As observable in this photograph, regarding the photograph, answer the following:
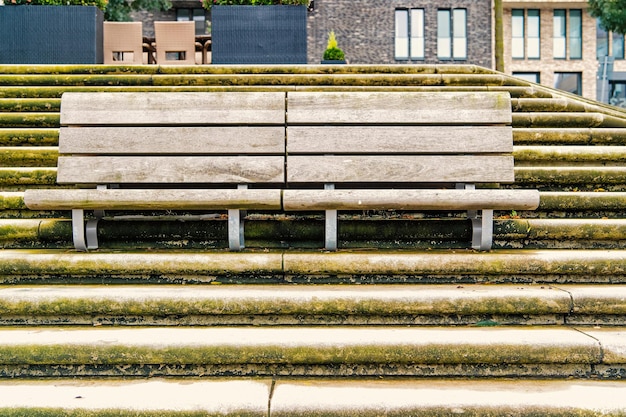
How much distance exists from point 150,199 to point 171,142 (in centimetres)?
43

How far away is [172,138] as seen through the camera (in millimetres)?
3184

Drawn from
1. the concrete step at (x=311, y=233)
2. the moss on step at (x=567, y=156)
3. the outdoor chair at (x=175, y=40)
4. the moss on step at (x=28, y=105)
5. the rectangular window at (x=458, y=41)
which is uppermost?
the rectangular window at (x=458, y=41)

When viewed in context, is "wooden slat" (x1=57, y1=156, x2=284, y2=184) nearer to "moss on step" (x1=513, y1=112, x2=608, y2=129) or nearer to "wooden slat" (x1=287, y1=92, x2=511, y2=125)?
"wooden slat" (x1=287, y1=92, x2=511, y2=125)

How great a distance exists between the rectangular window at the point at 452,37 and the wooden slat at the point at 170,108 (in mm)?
19034

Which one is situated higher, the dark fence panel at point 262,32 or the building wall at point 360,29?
the building wall at point 360,29

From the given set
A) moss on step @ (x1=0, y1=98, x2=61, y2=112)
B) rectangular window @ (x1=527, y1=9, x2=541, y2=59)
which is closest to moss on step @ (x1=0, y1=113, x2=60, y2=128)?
moss on step @ (x1=0, y1=98, x2=61, y2=112)

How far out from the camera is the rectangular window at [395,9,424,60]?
2036 centimetres

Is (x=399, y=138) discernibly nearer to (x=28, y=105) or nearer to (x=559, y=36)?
(x=28, y=105)

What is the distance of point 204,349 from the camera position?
2.31m

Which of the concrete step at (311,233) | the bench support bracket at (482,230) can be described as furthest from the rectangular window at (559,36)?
the bench support bracket at (482,230)

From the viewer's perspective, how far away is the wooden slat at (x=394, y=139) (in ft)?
10.4

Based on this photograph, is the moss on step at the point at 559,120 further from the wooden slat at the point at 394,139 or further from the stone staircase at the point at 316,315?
the wooden slat at the point at 394,139

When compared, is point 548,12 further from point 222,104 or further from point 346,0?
point 222,104

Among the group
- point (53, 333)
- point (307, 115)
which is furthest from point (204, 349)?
point (307, 115)
